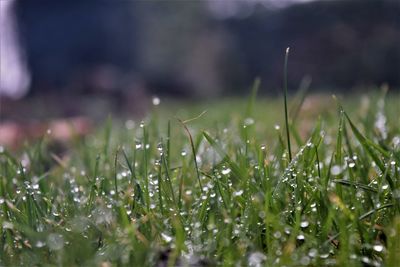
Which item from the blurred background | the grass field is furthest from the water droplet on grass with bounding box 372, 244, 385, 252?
the blurred background

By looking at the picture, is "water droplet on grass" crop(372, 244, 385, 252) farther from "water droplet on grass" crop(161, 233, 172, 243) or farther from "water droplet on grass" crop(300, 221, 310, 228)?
"water droplet on grass" crop(161, 233, 172, 243)

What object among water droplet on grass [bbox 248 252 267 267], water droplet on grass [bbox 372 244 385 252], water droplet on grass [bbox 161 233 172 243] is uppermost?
water droplet on grass [bbox 372 244 385 252]

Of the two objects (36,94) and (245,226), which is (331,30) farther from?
(245,226)

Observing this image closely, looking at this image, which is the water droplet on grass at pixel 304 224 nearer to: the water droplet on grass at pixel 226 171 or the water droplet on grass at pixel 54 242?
the water droplet on grass at pixel 226 171

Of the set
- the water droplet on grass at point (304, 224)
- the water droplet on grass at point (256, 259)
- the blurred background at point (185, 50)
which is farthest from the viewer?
the blurred background at point (185, 50)

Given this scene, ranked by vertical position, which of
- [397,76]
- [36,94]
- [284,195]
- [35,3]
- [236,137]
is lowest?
[36,94]

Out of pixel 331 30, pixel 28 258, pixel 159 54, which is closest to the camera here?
pixel 28 258

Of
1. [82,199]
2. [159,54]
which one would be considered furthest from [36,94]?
[82,199]

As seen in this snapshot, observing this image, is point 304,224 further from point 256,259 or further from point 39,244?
point 39,244

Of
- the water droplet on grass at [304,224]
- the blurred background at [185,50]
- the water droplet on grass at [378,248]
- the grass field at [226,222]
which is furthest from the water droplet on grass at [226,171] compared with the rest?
the blurred background at [185,50]
